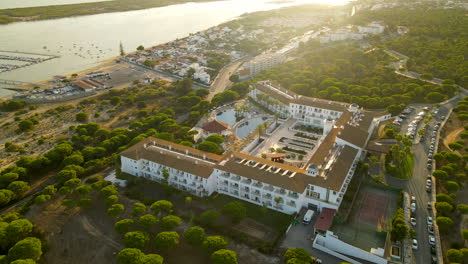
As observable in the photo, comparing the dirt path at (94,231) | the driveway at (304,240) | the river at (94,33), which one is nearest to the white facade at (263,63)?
the river at (94,33)

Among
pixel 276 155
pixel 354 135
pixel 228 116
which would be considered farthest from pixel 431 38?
pixel 276 155

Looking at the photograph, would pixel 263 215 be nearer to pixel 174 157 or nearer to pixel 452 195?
pixel 174 157

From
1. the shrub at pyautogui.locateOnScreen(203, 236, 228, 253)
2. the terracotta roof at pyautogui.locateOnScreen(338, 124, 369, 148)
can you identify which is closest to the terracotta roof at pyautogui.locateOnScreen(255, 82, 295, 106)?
the terracotta roof at pyautogui.locateOnScreen(338, 124, 369, 148)

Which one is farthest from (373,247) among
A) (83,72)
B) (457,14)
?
(457,14)

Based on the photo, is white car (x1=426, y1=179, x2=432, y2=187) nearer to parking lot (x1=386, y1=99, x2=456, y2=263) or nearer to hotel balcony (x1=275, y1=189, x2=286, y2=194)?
parking lot (x1=386, y1=99, x2=456, y2=263)

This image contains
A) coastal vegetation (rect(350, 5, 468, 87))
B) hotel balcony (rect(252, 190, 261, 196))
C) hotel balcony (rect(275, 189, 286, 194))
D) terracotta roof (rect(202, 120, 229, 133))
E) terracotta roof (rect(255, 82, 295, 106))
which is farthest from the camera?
coastal vegetation (rect(350, 5, 468, 87))

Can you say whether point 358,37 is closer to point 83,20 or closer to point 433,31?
point 433,31
